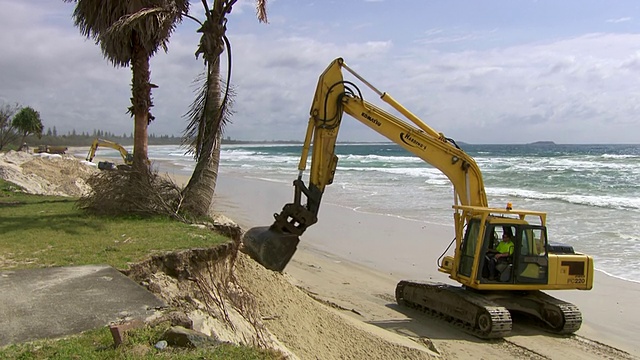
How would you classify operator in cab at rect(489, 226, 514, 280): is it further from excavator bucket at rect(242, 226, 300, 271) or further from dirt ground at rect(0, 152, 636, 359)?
excavator bucket at rect(242, 226, 300, 271)

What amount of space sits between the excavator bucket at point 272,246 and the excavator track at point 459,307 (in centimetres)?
320

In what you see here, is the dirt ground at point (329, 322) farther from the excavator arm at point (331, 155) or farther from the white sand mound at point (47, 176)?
the white sand mound at point (47, 176)

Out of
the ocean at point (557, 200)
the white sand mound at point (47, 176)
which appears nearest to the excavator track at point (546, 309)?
the ocean at point (557, 200)

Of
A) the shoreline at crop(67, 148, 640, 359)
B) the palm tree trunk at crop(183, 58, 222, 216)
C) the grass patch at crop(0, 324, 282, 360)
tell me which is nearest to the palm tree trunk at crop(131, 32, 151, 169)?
the shoreline at crop(67, 148, 640, 359)

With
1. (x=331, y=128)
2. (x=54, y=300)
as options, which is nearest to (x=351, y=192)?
(x=331, y=128)

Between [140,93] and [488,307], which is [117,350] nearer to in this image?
[488,307]

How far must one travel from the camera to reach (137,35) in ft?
43.0

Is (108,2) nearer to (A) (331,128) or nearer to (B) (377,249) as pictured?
(A) (331,128)

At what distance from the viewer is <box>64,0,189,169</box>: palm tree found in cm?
1259

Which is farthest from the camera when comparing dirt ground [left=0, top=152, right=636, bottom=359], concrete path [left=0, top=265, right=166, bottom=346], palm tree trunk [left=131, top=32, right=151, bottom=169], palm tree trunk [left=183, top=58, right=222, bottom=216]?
palm tree trunk [left=131, top=32, right=151, bottom=169]

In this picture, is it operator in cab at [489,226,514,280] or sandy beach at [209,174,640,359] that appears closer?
sandy beach at [209,174,640,359]

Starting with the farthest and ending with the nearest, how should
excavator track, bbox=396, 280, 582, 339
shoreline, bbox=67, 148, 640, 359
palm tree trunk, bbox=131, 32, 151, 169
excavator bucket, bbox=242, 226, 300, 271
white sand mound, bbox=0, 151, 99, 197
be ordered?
white sand mound, bbox=0, 151, 99, 197 → palm tree trunk, bbox=131, 32, 151, 169 → shoreline, bbox=67, 148, 640, 359 → excavator track, bbox=396, 280, 582, 339 → excavator bucket, bbox=242, 226, 300, 271

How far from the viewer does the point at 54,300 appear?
224 inches

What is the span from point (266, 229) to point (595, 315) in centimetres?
628
